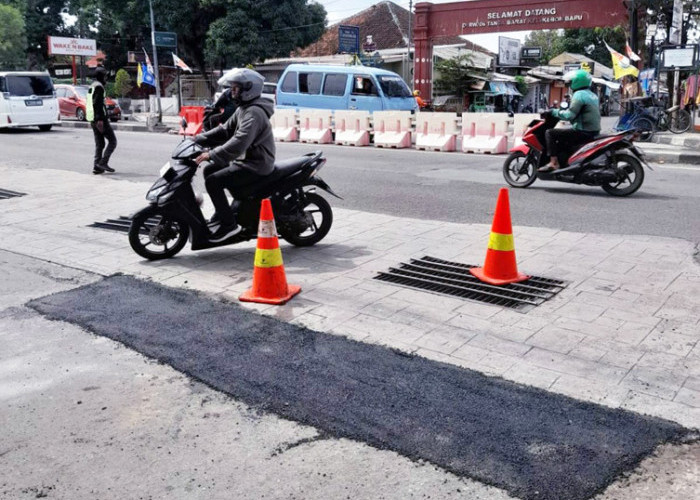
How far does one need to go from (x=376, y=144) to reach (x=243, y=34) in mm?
22937

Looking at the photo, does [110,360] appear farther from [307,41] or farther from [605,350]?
[307,41]

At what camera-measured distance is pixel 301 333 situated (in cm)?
451

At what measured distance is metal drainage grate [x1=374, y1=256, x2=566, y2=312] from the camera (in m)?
5.14

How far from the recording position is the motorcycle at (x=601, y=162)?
9.38 meters

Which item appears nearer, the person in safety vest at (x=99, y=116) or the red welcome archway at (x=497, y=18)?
the person in safety vest at (x=99, y=116)

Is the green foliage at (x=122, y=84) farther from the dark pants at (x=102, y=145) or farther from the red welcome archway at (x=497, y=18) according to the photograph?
the dark pants at (x=102, y=145)

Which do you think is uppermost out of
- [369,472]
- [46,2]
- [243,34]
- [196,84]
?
[46,2]

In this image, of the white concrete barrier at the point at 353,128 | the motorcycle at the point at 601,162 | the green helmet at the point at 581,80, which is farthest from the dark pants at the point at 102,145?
the green helmet at the point at 581,80

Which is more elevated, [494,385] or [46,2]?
[46,2]

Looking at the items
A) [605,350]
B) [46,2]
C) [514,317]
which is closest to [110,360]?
[514,317]

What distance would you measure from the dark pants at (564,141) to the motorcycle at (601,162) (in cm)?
9

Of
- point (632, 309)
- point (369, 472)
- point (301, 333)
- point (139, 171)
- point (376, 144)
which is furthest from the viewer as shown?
point (376, 144)

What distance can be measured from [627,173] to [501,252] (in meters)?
4.83

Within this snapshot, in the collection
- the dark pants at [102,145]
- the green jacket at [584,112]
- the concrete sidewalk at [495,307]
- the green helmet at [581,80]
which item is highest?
the green helmet at [581,80]
